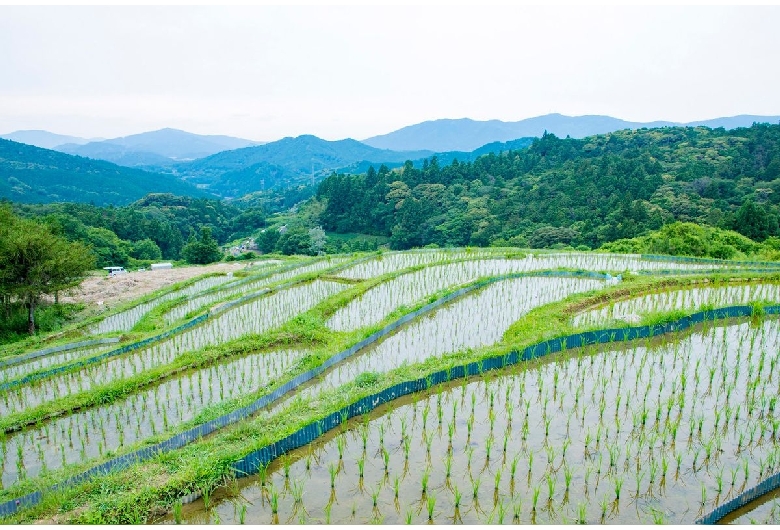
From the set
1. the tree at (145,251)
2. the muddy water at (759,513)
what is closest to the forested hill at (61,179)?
the tree at (145,251)

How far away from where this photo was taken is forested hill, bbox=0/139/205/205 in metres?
74.6

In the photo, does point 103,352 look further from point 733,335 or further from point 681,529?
point 733,335

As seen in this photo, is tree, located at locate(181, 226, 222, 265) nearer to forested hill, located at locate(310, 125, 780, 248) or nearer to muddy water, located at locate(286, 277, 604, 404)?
muddy water, located at locate(286, 277, 604, 404)

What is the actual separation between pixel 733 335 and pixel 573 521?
728cm

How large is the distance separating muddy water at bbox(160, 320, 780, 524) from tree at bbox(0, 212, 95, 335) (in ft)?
37.5

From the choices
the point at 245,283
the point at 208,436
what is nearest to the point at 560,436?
the point at 208,436

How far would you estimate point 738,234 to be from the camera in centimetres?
2331

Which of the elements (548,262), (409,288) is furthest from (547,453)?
(548,262)

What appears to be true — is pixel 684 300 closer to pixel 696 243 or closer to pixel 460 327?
pixel 460 327

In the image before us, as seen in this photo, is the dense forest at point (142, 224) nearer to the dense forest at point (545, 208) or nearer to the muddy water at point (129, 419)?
the dense forest at point (545, 208)

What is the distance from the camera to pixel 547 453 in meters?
6.49

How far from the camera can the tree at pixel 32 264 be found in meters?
13.7

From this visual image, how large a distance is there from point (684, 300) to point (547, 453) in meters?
8.78

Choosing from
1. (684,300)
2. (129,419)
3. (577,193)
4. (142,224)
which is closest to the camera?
(129,419)
